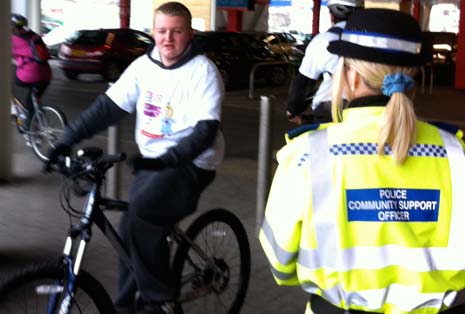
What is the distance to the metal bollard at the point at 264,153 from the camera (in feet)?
21.7

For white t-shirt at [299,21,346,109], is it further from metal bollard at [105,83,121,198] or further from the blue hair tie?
the blue hair tie

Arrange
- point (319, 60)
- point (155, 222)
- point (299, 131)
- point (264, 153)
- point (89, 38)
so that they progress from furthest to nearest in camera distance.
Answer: point (89, 38)
point (264, 153)
point (319, 60)
point (155, 222)
point (299, 131)

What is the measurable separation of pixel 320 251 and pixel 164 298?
6.20 ft

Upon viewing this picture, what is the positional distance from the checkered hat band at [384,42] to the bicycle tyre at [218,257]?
220cm

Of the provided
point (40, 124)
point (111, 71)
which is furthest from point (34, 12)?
point (40, 124)

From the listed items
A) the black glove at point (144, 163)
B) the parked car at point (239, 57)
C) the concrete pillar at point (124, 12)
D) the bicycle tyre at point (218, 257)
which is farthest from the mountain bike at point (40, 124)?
the concrete pillar at point (124, 12)

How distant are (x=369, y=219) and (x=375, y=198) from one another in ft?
0.19

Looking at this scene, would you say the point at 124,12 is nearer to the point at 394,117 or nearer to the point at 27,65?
the point at 27,65

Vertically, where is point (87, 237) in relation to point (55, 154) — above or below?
below

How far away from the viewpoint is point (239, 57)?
21812mm

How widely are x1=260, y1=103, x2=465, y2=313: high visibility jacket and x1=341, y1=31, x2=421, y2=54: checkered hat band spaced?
6.9 inches

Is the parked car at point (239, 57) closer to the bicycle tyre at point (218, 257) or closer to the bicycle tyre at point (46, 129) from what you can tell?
the bicycle tyre at point (46, 129)

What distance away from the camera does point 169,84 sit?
4082 mm

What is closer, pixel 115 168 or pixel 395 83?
pixel 395 83
